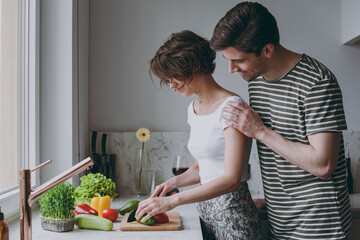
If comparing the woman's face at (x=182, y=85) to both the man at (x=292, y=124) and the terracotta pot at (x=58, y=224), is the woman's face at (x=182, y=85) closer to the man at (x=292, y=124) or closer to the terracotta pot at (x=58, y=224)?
the man at (x=292, y=124)

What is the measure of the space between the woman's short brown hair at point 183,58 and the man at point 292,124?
9 cm

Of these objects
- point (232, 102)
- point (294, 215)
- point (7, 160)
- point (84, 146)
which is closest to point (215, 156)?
point (232, 102)

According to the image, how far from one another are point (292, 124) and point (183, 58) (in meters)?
0.45

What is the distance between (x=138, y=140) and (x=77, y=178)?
1.44 ft

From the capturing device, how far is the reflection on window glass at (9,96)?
5.34ft

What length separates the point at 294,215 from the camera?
4.72 feet

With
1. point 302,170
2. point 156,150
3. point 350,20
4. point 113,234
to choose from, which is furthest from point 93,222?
point 350,20

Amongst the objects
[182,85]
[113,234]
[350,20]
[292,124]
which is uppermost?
[350,20]

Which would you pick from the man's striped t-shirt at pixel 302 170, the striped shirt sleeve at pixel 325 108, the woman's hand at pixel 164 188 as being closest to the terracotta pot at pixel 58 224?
the woman's hand at pixel 164 188

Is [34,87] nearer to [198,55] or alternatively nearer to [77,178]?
[77,178]

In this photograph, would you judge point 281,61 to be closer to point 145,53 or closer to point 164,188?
point 164,188

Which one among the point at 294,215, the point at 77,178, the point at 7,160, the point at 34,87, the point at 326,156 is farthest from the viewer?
the point at 77,178

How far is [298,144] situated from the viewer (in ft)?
4.42

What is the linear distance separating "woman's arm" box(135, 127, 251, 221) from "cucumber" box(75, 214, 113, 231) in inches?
5.9
